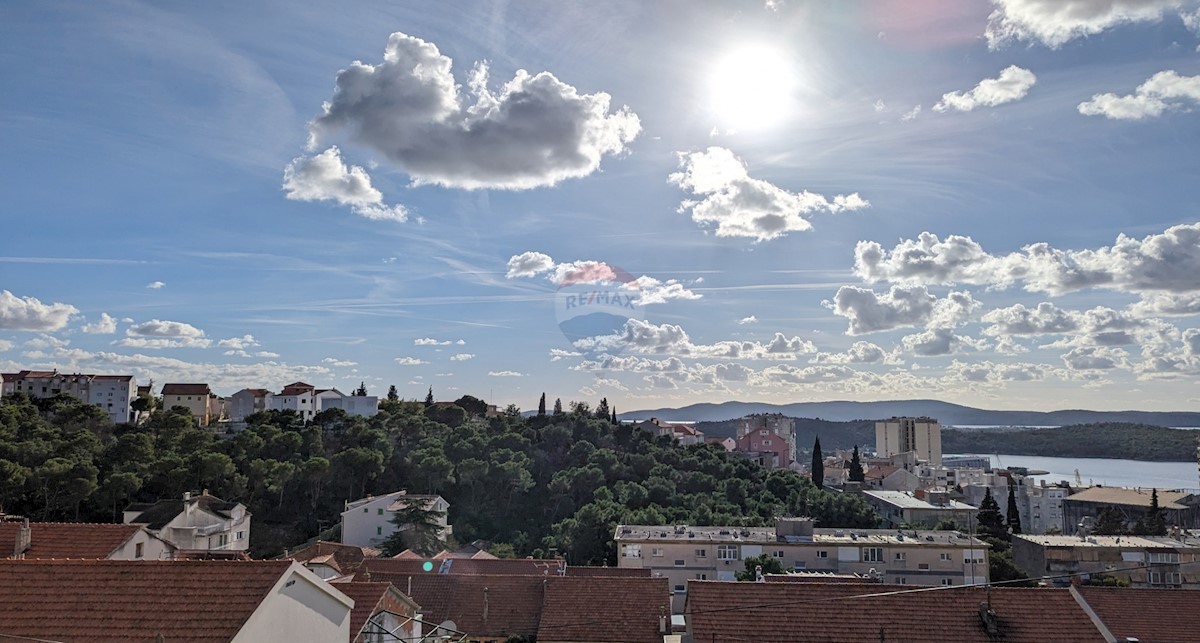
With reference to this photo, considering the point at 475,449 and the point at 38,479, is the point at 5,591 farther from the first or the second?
the point at 475,449

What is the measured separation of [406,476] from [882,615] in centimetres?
4006

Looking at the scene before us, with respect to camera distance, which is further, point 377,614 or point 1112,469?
point 1112,469

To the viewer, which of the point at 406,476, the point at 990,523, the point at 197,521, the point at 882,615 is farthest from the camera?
the point at 406,476

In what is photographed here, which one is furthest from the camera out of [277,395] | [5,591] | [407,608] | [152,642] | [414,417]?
[277,395]

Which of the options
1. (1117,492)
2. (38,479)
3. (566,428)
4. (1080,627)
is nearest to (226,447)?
(38,479)

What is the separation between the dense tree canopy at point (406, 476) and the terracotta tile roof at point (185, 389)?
60.9 feet

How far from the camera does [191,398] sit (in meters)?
77.2

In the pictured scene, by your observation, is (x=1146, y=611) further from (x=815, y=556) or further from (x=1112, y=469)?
(x=1112, y=469)

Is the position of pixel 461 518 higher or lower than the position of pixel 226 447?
lower

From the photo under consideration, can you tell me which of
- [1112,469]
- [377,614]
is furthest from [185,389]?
[1112,469]

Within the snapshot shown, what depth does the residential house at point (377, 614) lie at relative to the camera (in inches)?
436

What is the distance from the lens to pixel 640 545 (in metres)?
32.9

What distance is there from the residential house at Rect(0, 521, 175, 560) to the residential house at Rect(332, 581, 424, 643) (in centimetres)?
568

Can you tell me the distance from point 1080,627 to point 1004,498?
66161mm
